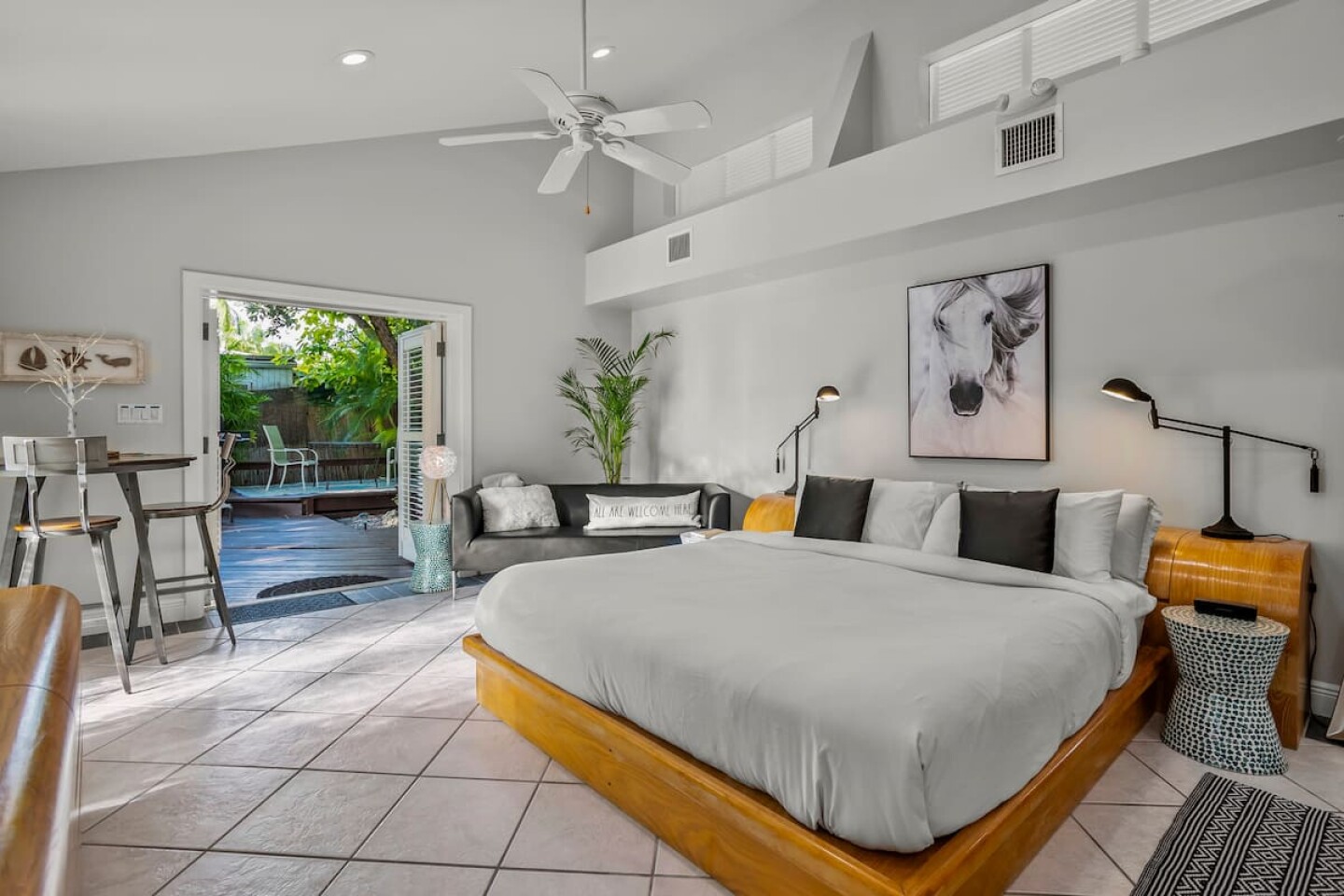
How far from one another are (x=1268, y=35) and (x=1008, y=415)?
1.87 metres

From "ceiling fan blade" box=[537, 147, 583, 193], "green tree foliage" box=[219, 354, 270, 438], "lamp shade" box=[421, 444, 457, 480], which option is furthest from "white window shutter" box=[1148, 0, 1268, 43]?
"green tree foliage" box=[219, 354, 270, 438]

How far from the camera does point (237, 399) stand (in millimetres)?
10500

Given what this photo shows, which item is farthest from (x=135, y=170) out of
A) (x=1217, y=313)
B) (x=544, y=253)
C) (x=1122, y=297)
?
(x=1217, y=313)

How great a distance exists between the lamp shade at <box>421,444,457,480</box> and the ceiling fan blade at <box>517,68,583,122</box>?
2924 millimetres

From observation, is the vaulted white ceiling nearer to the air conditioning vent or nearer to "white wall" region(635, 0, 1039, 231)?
"white wall" region(635, 0, 1039, 231)

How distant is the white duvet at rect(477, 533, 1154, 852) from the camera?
160 centimetres

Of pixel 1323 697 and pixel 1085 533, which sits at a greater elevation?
pixel 1085 533

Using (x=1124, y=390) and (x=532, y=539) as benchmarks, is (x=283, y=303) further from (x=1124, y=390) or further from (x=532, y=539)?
(x=1124, y=390)

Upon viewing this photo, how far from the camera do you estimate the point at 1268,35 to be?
2.66 meters

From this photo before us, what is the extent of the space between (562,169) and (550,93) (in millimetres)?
673

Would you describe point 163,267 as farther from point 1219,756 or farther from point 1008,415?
point 1219,756

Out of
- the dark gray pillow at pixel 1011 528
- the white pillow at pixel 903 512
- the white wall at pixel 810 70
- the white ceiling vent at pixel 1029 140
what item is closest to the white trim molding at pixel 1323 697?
the dark gray pillow at pixel 1011 528

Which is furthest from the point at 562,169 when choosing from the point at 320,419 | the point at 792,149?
the point at 320,419

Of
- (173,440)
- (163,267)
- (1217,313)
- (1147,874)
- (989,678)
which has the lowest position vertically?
(1147,874)
